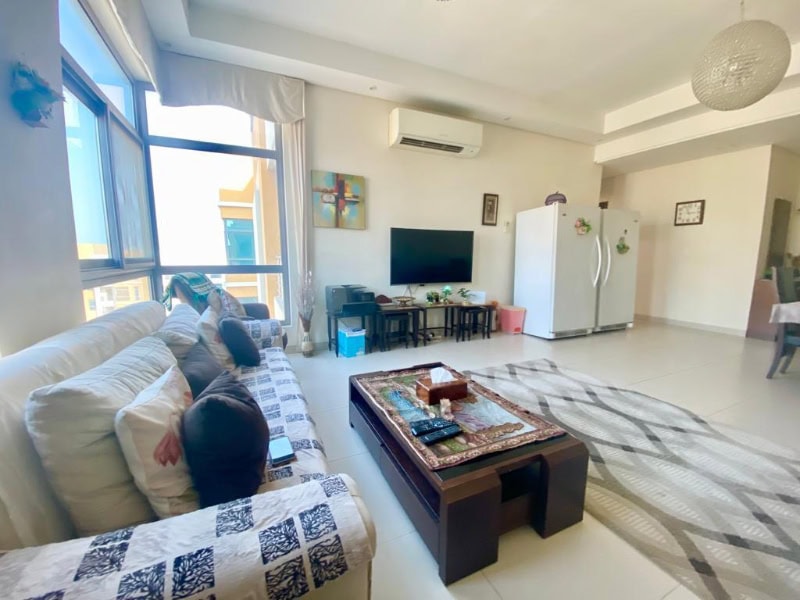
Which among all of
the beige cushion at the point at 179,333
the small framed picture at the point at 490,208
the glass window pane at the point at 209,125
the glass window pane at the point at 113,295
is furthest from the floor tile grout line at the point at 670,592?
the glass window pane at the point at 209,125

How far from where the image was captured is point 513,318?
4.57 meters

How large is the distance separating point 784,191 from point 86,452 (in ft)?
23.9

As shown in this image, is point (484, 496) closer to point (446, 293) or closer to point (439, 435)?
point (439, 435)

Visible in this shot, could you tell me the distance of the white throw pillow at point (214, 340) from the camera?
181 centimetres

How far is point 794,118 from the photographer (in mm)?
3381

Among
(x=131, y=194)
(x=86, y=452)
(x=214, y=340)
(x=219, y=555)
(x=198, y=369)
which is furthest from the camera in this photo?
(x=131, y=194)

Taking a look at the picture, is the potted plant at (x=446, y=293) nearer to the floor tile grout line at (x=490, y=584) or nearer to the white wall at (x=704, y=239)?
the floor tile grout line at (x=490, y=584)

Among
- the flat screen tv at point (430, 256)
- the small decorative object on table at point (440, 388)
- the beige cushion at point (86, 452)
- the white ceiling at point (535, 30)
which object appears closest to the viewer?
the beige cushion at point (86, 452)

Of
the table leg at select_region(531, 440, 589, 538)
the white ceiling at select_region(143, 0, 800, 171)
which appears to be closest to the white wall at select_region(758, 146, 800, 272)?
the white ceiling at select_region(143, 0, 800, 171)

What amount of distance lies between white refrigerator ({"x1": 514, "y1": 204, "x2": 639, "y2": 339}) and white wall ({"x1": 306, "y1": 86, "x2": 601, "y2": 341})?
1.37 feet

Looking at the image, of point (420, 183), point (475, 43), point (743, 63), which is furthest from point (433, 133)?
point (743, 63)

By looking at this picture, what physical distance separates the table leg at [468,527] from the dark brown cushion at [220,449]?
63 centimetres

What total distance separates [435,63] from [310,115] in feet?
4.65

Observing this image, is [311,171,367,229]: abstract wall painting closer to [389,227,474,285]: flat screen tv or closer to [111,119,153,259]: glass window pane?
[389,227,474,285]: flat screen tv
